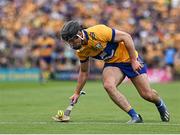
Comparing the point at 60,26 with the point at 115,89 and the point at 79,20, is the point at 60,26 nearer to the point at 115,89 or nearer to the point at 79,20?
the point at 79,20

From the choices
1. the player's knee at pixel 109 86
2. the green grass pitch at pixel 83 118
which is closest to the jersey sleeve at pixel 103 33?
the player's knee at pixel 109 86

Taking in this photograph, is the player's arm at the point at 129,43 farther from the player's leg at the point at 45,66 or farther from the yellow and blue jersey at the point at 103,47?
the player's leg at the point at 45,66

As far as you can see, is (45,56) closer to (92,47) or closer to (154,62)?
(154,62)

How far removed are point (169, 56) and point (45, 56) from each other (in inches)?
260

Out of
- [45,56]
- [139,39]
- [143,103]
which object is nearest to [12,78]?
[45,56]

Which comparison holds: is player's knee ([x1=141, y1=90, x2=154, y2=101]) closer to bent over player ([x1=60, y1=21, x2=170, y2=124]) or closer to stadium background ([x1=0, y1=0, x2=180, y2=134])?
bent over player ([x1=60, y1=21, x2=170, y2=124])

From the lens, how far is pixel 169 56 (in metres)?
34.8

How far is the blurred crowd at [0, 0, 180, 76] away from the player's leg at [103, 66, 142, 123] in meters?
22.6

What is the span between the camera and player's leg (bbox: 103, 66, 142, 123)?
11.8 meters

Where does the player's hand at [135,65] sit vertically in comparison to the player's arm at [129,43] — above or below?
below

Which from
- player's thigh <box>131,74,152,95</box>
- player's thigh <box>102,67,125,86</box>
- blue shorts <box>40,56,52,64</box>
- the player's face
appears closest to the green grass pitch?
player's thigh <box>131,74,152,95</box>

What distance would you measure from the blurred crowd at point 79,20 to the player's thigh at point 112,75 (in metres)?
22.5

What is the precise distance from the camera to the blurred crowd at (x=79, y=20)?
35688 mm

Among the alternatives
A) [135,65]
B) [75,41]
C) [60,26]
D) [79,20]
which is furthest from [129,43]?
[79,20]
